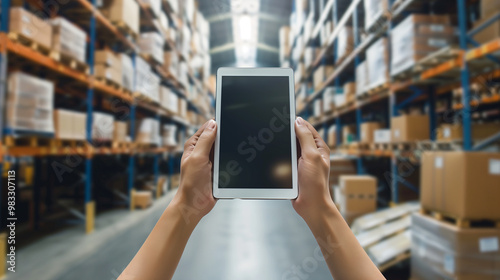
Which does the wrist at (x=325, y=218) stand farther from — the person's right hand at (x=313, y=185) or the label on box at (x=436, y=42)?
the label on box at (x=436, y=42)

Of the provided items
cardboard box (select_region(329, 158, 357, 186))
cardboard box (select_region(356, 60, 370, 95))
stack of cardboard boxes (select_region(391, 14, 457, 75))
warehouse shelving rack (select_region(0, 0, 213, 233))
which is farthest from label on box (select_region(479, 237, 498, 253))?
warehouse shelving rack (select_region(0, 0, 213, 233))

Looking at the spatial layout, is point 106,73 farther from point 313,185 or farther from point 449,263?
point 449,263

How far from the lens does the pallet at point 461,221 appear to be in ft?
7.09

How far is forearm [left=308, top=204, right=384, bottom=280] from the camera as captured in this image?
57 centimetres

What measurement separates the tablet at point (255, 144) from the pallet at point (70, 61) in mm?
3097

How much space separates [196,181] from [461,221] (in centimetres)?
240

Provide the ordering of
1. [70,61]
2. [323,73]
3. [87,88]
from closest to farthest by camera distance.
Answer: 1. [70,61]
2. [87,88]
3. [323,73]

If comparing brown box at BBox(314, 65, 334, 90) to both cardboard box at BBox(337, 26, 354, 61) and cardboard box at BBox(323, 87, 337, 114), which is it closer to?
cardboard box at BBox(323, 87, 337, 114)

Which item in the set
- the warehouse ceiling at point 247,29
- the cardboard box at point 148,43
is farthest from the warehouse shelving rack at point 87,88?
the warehouse ceiling at point 247,29

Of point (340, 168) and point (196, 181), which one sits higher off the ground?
point (196, 181)

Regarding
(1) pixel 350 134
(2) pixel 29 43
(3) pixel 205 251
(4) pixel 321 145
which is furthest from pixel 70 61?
(1) pixel 350 134

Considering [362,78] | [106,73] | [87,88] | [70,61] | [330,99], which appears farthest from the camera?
[330,99]

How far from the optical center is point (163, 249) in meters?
0.57

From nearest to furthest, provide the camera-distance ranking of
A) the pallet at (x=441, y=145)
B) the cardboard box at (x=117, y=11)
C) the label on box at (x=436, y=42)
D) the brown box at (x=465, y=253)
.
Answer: the brown box at (x=465, y=253)
the pallet at (x=441, y=145)
the label on box at (x=436, y=42)
the cardboard box at (x=117, y=11)
